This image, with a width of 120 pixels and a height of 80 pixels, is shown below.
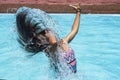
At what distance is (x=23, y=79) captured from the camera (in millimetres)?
7578

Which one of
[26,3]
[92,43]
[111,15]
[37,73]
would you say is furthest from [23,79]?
[26,3]

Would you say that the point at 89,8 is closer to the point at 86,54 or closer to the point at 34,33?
the point at 86,54

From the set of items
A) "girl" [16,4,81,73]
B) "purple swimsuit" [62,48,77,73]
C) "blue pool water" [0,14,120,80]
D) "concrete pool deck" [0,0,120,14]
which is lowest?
"blue pool water" [0,14,120,80]

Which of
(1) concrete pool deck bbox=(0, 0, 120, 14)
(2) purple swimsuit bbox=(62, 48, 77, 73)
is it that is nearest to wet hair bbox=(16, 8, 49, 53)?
(2) purple swimsuit bbox=(62, 48, 77, 73)

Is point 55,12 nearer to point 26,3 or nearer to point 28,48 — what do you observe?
point 26,3

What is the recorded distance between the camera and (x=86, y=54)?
29.6 feet

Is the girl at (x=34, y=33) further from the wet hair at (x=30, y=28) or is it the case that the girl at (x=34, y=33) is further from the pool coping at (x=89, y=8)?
the pool coping at (x=89, y=8)

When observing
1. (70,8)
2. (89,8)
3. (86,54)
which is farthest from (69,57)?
(70,8)

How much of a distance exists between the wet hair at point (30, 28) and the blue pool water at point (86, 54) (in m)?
2.65

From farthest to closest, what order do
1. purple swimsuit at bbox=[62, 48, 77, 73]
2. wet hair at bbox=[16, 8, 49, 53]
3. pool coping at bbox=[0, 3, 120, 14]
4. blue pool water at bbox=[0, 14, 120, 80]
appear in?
1. pool coping at bbox=[0, 3, 120, 14]
2. blue pool water at bbox=[0, 14, 120, 80]
3. purple swimsuit at bbox=[62, 48, 77, 73]
4. wet hair at bbox=[16, 8, 49, 53]

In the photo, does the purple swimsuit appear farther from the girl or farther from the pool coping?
the pool coping

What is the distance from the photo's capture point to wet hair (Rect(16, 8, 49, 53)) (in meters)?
3.38

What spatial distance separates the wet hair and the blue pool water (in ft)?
8.70

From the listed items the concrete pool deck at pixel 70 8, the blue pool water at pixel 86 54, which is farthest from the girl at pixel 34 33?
the concrete pool deck at pixel 70 8
